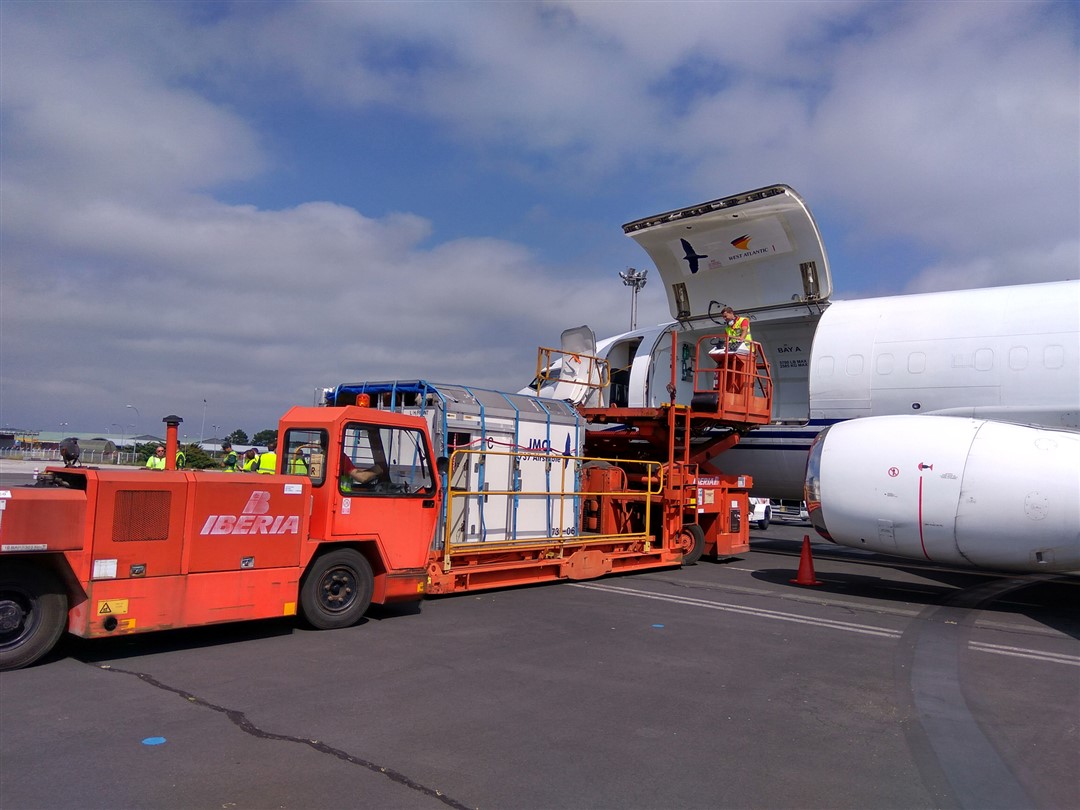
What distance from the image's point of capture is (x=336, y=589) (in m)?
8.10

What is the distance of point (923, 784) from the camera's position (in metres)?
4.53

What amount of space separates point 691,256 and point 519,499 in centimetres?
754

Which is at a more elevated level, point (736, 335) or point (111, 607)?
point (736, 335)

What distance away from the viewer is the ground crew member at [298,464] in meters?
8.34

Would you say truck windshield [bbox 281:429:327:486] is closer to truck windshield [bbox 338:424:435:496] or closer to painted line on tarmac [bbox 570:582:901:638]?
truck windshield [bbox 338:424:435:496]

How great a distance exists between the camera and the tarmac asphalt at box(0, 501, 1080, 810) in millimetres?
4273

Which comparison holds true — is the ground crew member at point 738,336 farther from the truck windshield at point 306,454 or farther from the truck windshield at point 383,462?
the truck windshield at point 306,454

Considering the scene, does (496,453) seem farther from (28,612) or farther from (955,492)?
(955,492)

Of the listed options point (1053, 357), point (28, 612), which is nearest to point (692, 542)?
point (1053, 357)

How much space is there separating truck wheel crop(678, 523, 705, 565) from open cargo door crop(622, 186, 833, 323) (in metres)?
5.05

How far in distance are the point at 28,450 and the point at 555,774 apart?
82744 millimetres

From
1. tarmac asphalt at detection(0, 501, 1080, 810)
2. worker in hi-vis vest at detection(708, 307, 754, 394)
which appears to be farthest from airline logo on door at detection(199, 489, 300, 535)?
worker in hi-vis vest at detection(708, 307, 754, 394)

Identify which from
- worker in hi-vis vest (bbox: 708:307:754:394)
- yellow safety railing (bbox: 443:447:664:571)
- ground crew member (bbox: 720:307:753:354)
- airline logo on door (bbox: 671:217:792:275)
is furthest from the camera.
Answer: airline logo on door (bbox: 671:217:792:275)

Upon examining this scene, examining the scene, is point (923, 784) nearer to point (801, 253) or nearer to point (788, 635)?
point (788, 635)
